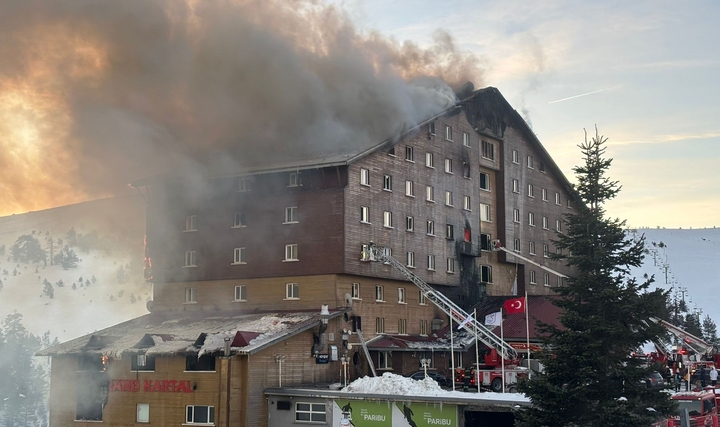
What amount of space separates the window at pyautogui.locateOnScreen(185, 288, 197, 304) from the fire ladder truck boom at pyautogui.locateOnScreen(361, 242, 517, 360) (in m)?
11.9

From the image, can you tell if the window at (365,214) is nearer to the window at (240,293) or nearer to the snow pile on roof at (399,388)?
the window at (240,293)

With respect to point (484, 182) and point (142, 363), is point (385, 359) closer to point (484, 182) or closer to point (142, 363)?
point (142, 363)

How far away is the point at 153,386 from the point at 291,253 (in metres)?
11.7

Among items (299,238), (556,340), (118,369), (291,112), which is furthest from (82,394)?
(556,340)

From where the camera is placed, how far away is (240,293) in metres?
54.3

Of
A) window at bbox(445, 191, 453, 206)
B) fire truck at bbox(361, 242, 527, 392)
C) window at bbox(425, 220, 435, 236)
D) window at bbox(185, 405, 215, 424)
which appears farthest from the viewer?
window at bbox(445, 191, 453, 206)

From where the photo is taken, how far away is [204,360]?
4456 cm

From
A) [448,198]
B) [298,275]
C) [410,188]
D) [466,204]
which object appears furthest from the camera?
[466,204]

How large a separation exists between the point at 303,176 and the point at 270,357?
1259 centimetres

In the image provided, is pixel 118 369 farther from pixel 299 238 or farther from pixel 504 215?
pixel 504 215

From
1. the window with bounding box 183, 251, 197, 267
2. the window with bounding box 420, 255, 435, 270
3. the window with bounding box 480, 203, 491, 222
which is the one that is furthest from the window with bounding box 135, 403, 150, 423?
the window with bounding box 480, 203, 491, 222

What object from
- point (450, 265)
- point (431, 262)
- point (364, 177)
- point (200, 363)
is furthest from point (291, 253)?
point (450, 265)

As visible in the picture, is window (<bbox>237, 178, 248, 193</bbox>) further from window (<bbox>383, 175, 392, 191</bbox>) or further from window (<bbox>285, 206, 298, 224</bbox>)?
window (<bbox>383, 175, 392, 191</bbox>)

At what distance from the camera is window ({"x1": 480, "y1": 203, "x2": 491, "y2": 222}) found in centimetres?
6512
